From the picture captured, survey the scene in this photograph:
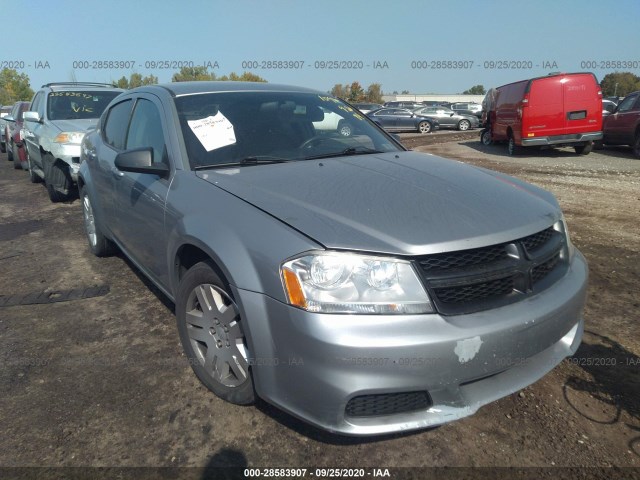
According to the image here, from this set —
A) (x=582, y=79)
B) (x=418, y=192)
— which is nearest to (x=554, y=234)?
(x=418, y=192)

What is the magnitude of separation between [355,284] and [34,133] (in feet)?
26.7

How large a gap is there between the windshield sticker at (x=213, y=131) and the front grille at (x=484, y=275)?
61.1 inches

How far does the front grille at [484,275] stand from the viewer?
192 centimetres

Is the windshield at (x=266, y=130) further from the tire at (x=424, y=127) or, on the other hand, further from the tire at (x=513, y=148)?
the tire at (x=424, y=127)

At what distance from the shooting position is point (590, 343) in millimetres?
2973

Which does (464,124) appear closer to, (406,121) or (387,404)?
(406,121)

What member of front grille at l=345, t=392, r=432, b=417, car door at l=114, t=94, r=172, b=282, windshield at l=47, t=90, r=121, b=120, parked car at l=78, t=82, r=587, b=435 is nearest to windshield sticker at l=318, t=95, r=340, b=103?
parked car at l=78, t=82, r=587, b=435

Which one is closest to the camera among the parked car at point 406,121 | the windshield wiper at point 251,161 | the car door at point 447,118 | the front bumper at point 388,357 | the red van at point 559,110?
the front bumper at point 388,357

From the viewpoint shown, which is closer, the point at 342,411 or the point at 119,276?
the point at 342,411

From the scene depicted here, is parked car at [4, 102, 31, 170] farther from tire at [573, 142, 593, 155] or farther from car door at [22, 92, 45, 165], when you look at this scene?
tire at [573, 142, 593, 155]

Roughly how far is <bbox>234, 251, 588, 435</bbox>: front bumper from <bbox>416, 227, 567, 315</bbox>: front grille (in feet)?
0.17

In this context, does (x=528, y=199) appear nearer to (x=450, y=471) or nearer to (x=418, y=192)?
(x=418, y=192)

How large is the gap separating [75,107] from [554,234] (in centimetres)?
797

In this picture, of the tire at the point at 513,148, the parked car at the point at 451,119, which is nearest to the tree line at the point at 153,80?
the parked car at the point at 451,119
